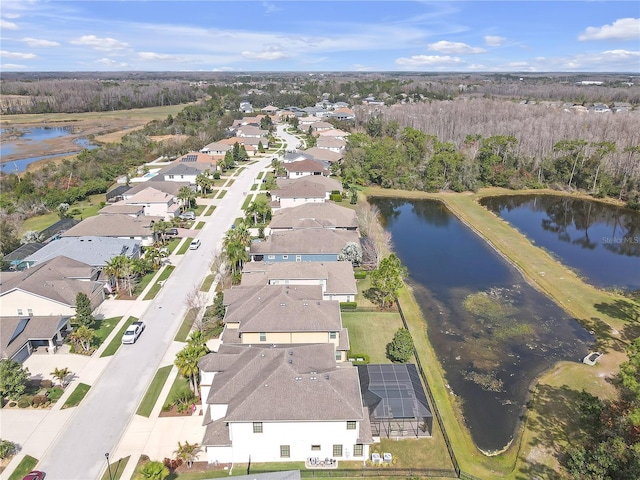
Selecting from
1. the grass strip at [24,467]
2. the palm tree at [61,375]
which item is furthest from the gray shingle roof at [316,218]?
the grass strip at [24,467]

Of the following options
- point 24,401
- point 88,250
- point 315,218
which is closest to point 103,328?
point 24,401

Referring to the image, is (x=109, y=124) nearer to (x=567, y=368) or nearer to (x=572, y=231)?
(x=572, y=231)

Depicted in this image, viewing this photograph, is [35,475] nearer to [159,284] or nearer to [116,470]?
[116,470]

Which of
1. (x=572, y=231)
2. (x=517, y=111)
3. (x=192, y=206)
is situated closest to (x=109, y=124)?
(x=192, y=206)

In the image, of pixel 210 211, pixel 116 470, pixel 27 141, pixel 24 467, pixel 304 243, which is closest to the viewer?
pixel 116 470

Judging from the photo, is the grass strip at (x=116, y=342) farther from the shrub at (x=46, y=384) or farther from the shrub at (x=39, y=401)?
the shrub at (x=39, y=401)
